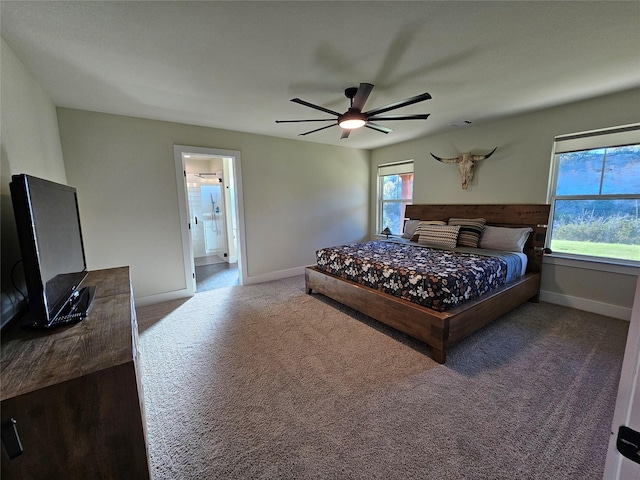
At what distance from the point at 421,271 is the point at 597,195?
2.37 meters

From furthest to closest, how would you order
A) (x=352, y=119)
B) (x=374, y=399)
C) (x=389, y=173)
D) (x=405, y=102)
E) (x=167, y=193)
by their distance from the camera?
(x=389, y=173)
(x=167, y=193)
(x=352, y=119)
(x=405, y=102)
(x=374, y=399)

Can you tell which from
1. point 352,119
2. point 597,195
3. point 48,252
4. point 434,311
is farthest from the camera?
point 597,195

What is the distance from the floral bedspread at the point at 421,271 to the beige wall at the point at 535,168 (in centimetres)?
109

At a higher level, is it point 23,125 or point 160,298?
point 23,125

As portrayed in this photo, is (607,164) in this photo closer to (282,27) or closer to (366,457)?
(282,27)

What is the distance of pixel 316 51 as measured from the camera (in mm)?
1893

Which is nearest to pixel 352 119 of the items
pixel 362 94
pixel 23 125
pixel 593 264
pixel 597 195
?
pixel 362 94

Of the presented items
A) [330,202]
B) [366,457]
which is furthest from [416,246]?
[366,457]

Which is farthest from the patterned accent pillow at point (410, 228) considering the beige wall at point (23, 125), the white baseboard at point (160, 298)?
the beige wall at point (23, 125)

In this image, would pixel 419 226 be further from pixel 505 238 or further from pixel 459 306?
pixel 459 306

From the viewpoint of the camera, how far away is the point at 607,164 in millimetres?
2922

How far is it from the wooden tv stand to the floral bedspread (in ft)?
6.94

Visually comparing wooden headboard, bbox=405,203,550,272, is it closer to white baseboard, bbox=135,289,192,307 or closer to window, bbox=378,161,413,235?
window, bbox=378,161,413,235

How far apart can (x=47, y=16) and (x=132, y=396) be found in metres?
2.11
